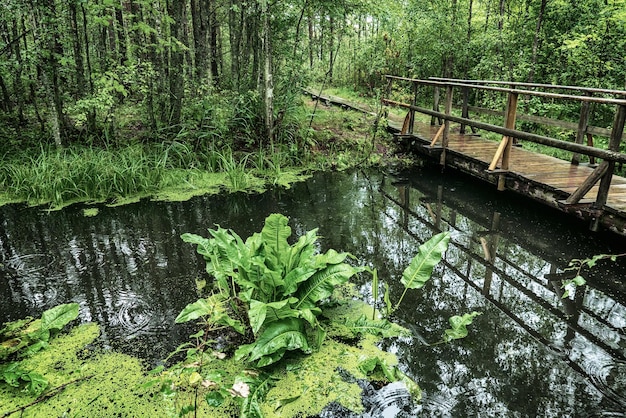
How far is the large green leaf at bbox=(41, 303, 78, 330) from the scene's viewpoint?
3248mm

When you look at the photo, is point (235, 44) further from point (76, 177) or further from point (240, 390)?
point (240, 390)

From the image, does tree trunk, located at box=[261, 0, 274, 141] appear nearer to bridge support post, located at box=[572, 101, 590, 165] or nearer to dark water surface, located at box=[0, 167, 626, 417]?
dark water surface, located at box=[0, 167, 626, 417]

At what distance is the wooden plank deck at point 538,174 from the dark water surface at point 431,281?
351 millimetres

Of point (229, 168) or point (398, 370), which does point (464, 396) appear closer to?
point (398, 370)

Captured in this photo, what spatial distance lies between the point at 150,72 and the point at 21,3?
79.7 inches

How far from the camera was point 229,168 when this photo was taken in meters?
7.26

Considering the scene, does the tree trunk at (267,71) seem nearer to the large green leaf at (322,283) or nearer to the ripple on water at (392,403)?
the large green leaf at (322,283)

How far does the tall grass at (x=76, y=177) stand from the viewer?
6.30m

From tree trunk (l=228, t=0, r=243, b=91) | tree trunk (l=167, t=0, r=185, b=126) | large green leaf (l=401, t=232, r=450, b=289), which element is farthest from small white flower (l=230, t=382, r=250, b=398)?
tree trunk (l=228, t=0, r=243, b=91)

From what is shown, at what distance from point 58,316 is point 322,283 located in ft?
6.88

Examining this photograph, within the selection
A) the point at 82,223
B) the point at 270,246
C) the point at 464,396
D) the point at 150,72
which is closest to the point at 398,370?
the point at 464,396

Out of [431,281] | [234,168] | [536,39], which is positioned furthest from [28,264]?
[536,39]

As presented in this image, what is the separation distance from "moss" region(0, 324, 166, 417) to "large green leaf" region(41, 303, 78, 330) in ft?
0.36

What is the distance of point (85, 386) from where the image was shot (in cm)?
274
